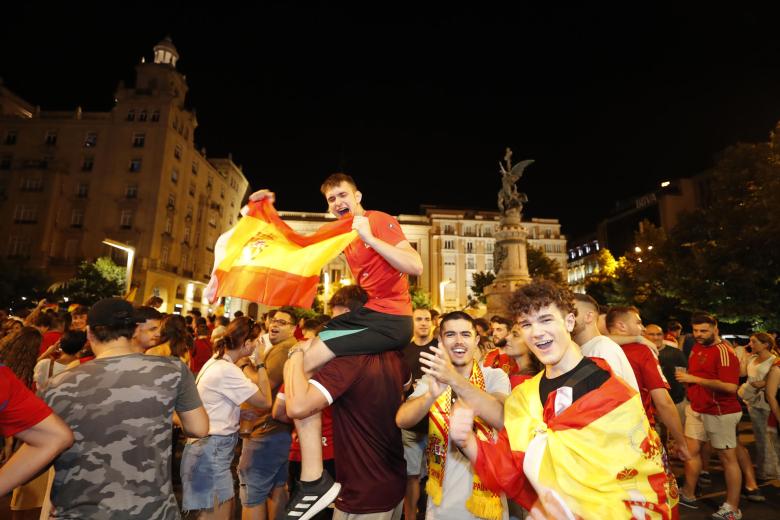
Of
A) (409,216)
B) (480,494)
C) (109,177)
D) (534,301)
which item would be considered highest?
(409,216)

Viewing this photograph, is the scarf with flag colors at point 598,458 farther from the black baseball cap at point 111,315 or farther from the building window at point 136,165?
the building window at point 136,165

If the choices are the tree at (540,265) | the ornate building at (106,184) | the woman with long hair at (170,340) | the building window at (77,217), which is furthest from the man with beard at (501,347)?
the tree at (540,265)

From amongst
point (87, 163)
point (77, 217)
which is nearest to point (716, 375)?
point (77, 217)

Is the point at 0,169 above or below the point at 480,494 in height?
above

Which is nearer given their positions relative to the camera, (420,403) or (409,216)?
(420,403)

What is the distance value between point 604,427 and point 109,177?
5370 centimetres

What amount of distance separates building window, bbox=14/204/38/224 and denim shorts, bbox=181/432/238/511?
5154cm

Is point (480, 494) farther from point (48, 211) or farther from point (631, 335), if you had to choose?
point (48, 211)

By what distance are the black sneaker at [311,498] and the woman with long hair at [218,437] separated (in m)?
1.67

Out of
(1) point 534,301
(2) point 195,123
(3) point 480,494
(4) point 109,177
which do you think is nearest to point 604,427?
(1) point 534,301

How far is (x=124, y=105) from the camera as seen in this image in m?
45.5

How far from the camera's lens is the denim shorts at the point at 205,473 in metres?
4.27

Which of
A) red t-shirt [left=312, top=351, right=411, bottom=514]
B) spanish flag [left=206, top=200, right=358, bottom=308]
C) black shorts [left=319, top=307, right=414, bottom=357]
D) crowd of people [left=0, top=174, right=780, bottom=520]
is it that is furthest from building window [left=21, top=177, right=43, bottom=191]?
red t-shirt [left=312, top=351, right=411, bottom=514]

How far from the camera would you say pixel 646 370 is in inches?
195
